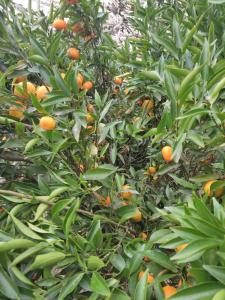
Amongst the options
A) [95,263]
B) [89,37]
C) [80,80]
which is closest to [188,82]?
[95,263]

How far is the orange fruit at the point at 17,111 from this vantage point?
1184 mm

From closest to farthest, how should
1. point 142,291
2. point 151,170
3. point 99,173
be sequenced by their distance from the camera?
point 142,291 < point 99,173 < point 151,170

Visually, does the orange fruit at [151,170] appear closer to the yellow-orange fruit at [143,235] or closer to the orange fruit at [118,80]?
the yellow-orange fruit at [143,235]

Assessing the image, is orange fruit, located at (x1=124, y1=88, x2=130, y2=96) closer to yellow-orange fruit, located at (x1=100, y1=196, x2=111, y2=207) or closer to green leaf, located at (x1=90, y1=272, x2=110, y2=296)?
yellow-orange fruit, located at (x1=100, y1=196, x2=111, y2=207)

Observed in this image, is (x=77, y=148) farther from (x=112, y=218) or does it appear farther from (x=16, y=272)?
(x=16, y=272)

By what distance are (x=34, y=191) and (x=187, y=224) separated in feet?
1.66

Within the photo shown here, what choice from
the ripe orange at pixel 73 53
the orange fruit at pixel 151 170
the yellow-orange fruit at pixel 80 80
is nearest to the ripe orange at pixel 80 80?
the yellow-orange fruit at pixel 80 80

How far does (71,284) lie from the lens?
0.84 m

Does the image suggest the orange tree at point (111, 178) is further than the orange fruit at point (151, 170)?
No

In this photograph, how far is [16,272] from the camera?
0.80m

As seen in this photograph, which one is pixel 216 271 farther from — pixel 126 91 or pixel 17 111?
pixel 126 91

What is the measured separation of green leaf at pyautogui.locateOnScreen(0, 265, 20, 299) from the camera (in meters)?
0.77

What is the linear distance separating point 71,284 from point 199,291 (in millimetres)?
315

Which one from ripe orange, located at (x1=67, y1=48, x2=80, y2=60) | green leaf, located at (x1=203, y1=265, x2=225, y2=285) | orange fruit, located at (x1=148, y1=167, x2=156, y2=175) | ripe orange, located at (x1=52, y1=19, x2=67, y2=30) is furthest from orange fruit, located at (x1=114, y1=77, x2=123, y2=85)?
green leaf, located at (x1=203, y1=265, x2=225, y2=285)
